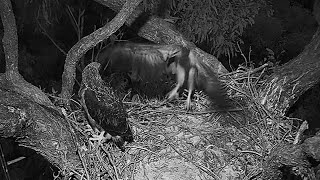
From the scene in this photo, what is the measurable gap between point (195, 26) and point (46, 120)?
1689 mm

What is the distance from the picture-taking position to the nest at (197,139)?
11.0 ft

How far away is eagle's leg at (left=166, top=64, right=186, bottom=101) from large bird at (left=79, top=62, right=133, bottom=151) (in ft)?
2.02

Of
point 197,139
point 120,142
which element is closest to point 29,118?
point 120,142

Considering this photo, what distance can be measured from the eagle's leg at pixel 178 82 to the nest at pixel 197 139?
0.05 meters

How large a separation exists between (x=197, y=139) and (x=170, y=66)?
0.66 meters

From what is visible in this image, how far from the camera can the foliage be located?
14.1 ft

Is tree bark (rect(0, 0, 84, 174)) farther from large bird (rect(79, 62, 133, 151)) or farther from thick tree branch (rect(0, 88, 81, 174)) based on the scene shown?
large bird (rect(79, 62, 133, 151))

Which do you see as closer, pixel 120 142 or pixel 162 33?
pixel 120 142

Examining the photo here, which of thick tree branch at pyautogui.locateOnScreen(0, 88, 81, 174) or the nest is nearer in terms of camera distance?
thick tree branch at pyautogui.locateOnScreen(0, 88, 81, 174)

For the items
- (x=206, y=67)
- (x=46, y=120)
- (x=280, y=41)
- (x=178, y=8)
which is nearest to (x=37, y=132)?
(x=46, y=120)

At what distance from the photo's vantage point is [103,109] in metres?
3.37

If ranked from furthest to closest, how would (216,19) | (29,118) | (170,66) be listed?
(216,19) < (170,66) < (29,118)

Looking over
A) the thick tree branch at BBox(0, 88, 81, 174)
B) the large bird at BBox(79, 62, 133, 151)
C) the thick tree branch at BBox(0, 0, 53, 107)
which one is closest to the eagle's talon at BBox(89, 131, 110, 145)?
the large bird at BBox(79, 62, 133, 151)

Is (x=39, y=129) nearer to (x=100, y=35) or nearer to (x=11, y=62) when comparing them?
(x=11, y=62)
